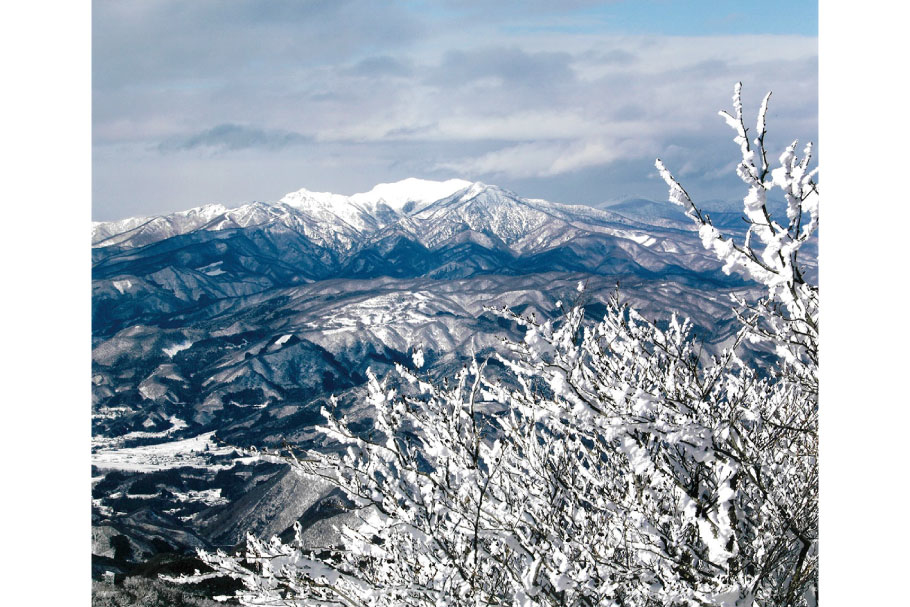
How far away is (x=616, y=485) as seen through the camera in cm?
372

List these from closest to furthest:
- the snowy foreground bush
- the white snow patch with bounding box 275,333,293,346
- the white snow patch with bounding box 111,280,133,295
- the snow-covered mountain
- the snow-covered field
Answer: the snowy foreground bush → the snow-covered mountain → the snow-covered field → the white snow patch with bounding box 275,333,293,346 → the white snow patch with bounding box 111,280,133,295

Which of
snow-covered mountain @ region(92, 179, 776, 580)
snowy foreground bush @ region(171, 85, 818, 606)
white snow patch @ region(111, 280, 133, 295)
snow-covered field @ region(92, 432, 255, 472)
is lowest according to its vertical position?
snow-covered field @ region(92, 432, 255, 472)

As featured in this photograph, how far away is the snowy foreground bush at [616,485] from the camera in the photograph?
2289 millimetres

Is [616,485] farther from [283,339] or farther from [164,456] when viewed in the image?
[283,339]

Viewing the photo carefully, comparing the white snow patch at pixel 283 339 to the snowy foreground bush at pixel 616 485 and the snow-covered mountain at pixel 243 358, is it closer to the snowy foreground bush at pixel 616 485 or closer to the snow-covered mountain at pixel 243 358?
the snow-covered mountain at pixel 243 358

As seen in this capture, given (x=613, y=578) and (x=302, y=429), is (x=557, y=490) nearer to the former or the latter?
(x=613, y=578)

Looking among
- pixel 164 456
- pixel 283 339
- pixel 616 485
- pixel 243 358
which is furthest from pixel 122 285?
pixel 616 485

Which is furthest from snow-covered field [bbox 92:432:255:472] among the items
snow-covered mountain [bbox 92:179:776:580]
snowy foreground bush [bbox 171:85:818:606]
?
snowy foreground bush [bbox 171:85:818:606]

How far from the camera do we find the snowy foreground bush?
2289 mm

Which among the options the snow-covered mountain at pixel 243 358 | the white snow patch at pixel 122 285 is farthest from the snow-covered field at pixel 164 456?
the white snow patch at pixel 122 285

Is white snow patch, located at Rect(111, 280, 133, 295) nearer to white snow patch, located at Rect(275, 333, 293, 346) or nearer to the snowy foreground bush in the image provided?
white snow patch, located at Rect(275, 333, 293, 346)

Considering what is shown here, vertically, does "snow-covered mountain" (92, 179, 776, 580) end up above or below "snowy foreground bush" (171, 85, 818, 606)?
below
